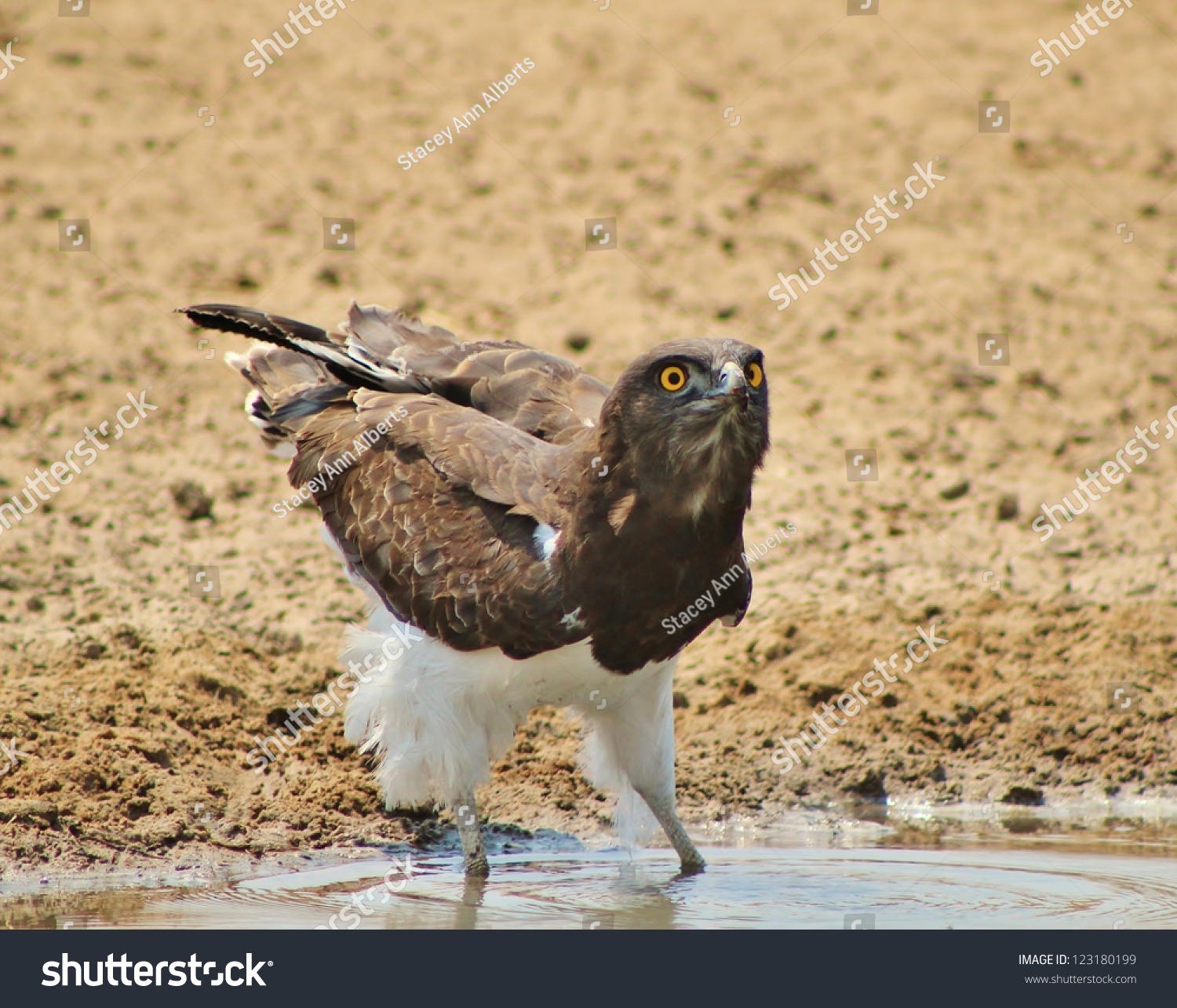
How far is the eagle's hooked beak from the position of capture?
230 inches

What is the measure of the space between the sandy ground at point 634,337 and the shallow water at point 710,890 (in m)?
0.33

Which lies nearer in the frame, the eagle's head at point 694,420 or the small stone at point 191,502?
the eagle's head at point 694,420

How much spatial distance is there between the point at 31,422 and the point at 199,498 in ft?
5.58

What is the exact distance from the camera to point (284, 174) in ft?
48.1

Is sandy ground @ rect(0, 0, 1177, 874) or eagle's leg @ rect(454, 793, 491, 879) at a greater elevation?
Answer: sandy ground @ rect(0, 0, 1177, 874)

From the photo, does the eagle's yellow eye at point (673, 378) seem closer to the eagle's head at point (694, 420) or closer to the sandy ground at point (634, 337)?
the eagle's head at point (694, 420)

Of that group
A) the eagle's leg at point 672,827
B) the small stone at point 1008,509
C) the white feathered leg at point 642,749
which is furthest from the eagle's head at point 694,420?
the small stone at point 1008,509

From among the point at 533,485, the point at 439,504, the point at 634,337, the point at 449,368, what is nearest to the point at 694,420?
the point at 533,485

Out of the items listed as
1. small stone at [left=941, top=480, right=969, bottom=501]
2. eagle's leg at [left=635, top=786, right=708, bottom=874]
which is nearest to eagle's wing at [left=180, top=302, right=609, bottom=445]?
eagle's leg at [left=635, top=786, right=708, bottom=874]

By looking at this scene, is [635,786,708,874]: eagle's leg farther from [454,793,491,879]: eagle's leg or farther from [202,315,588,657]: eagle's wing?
[202,315,588,657]: eagle's wing

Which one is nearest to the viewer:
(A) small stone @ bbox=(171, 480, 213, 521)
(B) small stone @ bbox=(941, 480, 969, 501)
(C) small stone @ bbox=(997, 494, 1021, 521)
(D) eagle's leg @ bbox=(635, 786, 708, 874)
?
(D) eagle's leg @ bbox=(635, 786, 708, 874)

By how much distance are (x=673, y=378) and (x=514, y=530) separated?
40.1 inches

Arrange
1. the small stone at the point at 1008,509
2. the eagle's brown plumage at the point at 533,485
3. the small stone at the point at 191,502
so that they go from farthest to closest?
the small stone at the point at 1008,509
the small stone at the point at 191,502
the eagle's brown plumage at the point at 533,485

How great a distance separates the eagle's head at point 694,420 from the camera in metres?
5.97
